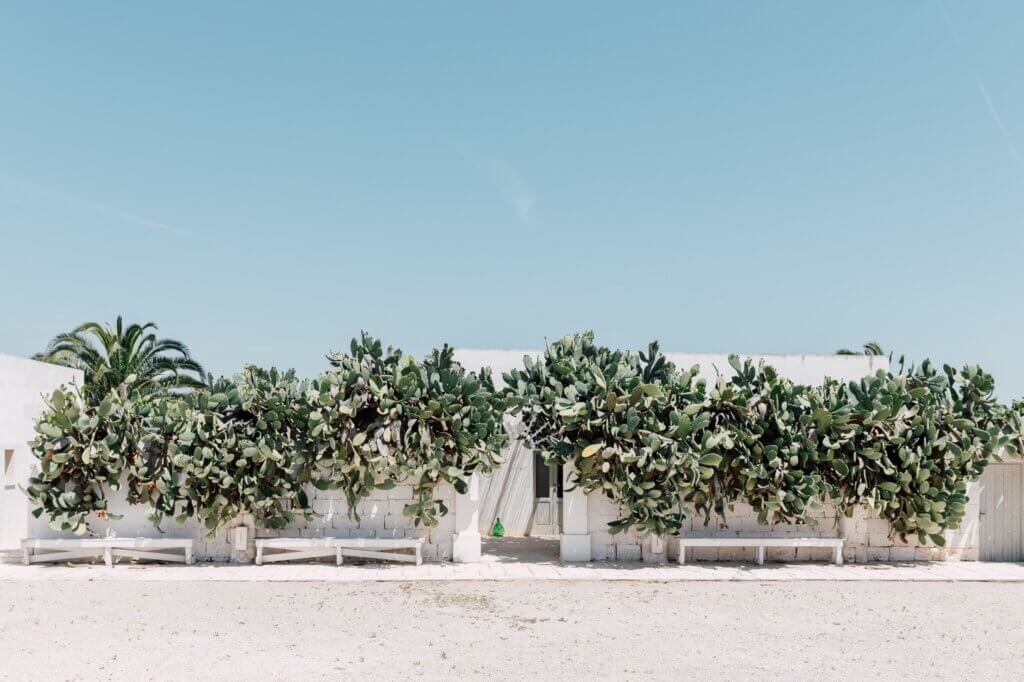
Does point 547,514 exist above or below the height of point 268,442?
below

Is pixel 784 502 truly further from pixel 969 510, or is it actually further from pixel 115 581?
pixel 115 581

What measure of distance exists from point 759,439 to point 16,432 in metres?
13.3

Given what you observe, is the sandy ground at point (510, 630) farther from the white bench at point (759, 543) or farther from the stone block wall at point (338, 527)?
the stone block wall at point (338, 527)

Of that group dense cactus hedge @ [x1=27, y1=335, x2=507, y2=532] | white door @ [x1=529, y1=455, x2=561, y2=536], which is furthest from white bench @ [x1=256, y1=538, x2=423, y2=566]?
white door @ [x1=529, y1=455, x2=561, y2=536]

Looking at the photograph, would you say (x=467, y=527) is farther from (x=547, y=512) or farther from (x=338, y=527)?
(x=547, y=512)

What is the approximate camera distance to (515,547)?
13.8m

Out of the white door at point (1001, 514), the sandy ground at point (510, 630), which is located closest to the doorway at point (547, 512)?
the sandy ground at point (510, 630)

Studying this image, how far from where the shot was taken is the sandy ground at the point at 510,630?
22.3ft

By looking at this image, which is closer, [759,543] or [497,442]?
[497,442]

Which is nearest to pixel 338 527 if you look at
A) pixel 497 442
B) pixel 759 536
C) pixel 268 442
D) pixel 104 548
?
pixel 268 442

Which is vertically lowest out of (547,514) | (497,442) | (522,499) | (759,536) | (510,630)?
(510,630)

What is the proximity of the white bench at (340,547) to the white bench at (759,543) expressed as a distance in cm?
389

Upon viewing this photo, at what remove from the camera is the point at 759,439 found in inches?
456

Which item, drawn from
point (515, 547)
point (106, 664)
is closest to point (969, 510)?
point (515, 547)
